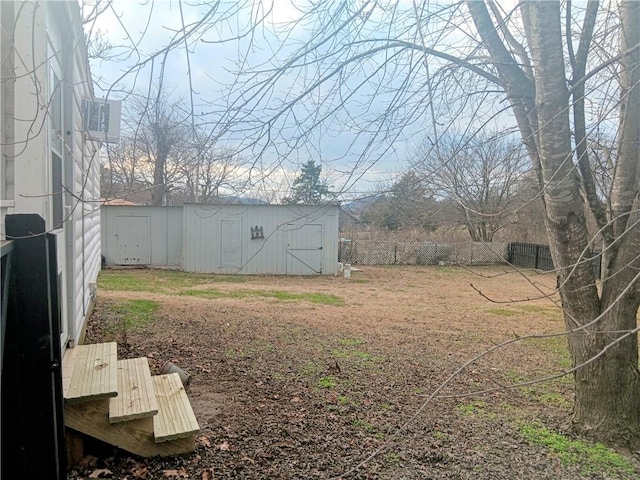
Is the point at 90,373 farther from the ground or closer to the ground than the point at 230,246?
closer to the ground

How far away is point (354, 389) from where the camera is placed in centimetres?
418

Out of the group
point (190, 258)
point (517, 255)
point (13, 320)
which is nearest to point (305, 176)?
point (13, 320)

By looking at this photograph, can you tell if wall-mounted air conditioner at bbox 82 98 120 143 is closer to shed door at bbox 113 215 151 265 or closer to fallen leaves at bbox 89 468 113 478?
fallen leaves at bbox 89 468 113 478

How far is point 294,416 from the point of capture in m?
3.53

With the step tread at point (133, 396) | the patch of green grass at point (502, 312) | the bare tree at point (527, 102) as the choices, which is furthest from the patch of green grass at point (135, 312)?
the patch of green grass at point (502, 312)

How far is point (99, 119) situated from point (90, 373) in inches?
116

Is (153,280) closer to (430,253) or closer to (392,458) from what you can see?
(392,458)

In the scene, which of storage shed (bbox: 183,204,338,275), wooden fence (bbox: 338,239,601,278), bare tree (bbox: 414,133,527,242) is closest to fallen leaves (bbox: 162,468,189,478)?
bare tree (bbox: 414,133,527,242)

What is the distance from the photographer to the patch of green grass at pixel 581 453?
2.98 meters

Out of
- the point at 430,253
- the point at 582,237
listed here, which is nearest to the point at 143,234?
the point at 430,253

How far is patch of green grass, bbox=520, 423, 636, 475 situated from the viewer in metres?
2.98

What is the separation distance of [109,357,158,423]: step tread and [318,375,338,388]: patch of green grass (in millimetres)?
1624

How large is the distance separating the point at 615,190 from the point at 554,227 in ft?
1.58

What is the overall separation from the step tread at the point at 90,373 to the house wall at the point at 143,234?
1234 centimetres
